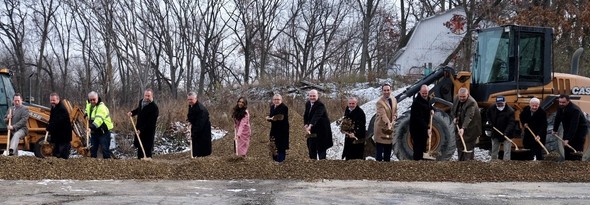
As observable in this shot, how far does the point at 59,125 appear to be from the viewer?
43.2 ft

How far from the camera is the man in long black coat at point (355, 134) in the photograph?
1253 centimetres

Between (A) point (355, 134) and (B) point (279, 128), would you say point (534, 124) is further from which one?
(B) point (279, 128)

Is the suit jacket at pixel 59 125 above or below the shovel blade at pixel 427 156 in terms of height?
above

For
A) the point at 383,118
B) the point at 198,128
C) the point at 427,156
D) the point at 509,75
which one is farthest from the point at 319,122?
the point at 509,75

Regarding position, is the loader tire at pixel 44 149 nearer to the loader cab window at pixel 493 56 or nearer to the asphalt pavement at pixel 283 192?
the asphalt pavement at pixel 283 192

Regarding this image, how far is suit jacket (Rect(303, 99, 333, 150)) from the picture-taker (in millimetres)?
12406

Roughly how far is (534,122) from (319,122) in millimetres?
4027

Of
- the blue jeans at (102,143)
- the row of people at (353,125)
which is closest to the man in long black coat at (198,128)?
the row of people at (353,125)

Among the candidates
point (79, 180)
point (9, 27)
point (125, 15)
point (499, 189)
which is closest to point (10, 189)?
point (79, 180)

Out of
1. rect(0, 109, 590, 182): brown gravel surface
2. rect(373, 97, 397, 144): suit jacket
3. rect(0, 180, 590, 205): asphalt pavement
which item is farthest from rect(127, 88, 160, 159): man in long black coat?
rect(373, 97, 397, 144): suit jacket

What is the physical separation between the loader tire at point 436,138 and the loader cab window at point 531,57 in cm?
212

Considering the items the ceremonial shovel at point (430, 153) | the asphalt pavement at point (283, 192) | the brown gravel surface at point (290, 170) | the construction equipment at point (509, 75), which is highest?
the construction equipment at point (509, 75)

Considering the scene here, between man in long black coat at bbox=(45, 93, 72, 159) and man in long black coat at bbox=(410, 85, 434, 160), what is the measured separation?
6.49 meters

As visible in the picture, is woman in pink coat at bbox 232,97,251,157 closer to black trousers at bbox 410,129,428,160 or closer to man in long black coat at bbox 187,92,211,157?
man in long black coat at bbox 187,92,211,157
